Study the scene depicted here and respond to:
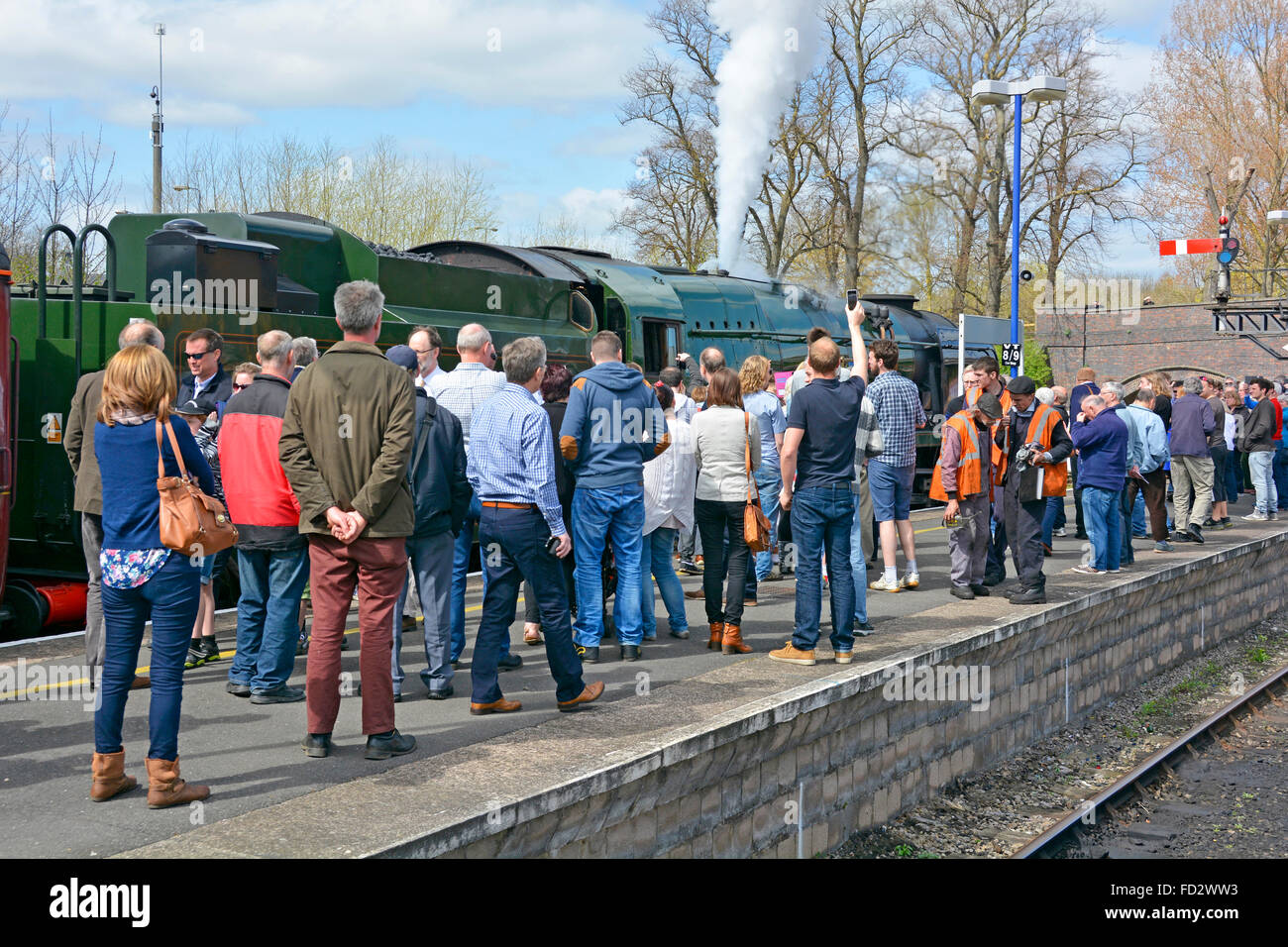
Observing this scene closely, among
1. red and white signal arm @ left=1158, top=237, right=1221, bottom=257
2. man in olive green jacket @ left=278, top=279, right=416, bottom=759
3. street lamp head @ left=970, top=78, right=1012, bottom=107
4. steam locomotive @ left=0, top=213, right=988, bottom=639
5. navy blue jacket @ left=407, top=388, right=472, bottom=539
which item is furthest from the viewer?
red and white signal arm @ left=1158, top=237, right=1221, bottom=257

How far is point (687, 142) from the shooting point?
110 feet

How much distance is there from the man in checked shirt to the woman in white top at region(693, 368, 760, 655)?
6.13 ft

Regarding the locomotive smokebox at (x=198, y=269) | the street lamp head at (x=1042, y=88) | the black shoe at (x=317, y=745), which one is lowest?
the black shoe at (x=317, y=745)

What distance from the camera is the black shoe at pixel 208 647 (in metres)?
7.85

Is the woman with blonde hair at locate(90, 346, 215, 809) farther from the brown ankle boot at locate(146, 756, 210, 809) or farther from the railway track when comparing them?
the railway track

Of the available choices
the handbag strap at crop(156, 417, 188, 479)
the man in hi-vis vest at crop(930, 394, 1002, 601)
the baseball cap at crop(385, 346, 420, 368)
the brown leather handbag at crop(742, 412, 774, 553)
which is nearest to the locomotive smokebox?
the baseball cap at crop(385, 346, 420, 368)

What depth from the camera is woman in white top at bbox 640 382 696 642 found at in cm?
884

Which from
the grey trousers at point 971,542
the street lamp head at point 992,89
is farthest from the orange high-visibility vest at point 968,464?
the street lamp head at point 992,89

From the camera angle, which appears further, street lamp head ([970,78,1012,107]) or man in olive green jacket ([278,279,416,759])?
street lamp head ([970,78,1012,107])

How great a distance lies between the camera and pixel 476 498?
8.05m

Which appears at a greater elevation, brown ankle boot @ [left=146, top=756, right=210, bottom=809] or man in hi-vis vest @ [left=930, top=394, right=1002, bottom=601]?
man in hi-vis vest @ [left=930, top=394, right=1002, bottom=601]

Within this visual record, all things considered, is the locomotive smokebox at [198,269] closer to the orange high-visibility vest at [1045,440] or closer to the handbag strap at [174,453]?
the handbag strap at [174,453]

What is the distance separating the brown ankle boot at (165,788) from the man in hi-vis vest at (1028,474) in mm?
7229
